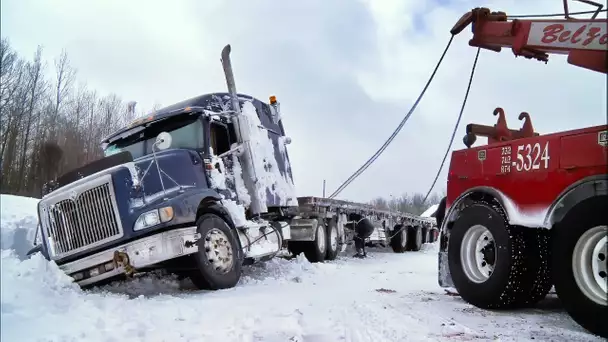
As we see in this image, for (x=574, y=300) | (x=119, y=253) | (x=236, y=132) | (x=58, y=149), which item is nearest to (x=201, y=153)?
(x=236, y=132)

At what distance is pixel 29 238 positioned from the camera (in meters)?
7.45

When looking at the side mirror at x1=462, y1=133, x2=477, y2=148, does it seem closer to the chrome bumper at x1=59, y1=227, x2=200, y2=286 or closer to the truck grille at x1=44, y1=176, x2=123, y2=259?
the chrome bumper at x1=59, y1=227, x2=200, y2=286

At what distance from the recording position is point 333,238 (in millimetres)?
12133

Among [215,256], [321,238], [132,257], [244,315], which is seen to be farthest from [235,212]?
[321,238]

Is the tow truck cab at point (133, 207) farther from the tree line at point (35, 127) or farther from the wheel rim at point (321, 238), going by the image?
the wheel rim at point (321, 238)

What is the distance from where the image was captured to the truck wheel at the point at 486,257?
187 inches

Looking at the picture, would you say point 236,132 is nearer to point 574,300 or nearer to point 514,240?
point 514,240

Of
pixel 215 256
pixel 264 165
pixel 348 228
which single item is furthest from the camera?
pixel 348 228

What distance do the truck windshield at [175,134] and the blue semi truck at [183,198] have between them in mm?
15

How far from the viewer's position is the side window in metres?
7.55

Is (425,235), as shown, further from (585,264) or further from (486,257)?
(585,264)

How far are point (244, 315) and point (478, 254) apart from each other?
8.78 feet

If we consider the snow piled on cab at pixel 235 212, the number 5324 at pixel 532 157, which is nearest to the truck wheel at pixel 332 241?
the snow piled on cab at pixel 235 212

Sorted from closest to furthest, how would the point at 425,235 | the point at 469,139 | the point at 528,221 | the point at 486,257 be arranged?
1. the point at 528,221
2. the point at 486,257
3. the point at 469,139
4. the point at 425,235
